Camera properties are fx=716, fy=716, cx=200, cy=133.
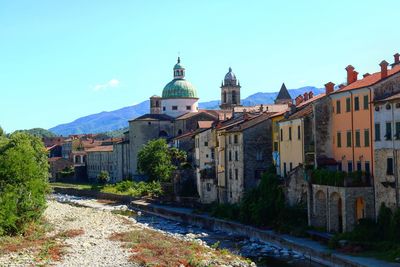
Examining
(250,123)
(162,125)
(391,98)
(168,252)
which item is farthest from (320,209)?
(162,125)

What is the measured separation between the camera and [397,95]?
152 feet

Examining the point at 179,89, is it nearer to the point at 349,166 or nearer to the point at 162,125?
the point at 162,125

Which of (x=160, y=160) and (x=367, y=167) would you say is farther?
(x=160, y=160)

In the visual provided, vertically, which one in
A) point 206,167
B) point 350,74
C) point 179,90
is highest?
point 179,90

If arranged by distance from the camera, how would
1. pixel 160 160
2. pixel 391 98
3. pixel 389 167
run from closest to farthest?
pixel 391 98 → pixel 389 167 → pixel 160 160

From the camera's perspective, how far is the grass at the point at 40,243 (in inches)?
1899

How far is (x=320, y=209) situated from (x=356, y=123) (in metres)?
7.18

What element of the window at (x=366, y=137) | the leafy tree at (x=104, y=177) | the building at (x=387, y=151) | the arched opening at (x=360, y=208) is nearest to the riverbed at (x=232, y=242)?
the arched opening at (x=360, y=208)

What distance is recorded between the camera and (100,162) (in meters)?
155

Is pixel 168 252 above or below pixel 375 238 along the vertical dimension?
below

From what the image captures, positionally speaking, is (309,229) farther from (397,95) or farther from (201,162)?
(201,162)

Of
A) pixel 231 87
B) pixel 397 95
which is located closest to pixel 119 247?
pixel 397 95

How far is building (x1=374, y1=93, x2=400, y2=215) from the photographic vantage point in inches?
1799

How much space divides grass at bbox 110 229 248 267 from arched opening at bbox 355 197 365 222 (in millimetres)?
9210
